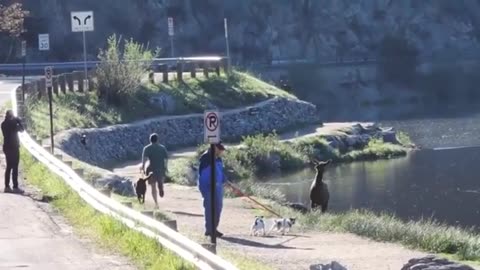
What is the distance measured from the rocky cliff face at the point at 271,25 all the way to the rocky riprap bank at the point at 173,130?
3357 centimetres

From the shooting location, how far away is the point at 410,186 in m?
39.6

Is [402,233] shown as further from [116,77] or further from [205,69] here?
[205,69]

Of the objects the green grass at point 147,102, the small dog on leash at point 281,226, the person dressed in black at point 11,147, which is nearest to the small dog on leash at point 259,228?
the small dog on leash at point 281,226

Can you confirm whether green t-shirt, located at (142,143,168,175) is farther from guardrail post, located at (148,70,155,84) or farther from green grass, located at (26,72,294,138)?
guardrail post, located at (148,70,155,84)

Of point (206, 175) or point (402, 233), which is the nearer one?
point (206, 175)

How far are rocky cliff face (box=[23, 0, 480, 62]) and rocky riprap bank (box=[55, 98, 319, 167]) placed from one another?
33571 millimetres

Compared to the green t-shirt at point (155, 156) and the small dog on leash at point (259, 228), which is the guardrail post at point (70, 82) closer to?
the green t-shirt at point (155, 156)

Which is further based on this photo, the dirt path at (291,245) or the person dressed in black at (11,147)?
the person dressed in black at (11,147)

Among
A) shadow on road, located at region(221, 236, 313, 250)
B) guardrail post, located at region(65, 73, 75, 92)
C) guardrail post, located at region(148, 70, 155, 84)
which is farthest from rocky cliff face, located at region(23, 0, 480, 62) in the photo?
shadow on road, located at region(221, 236, 313, 250)

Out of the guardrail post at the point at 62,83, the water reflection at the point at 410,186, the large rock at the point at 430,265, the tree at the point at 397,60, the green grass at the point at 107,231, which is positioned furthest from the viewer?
the tree at the point at 397,60

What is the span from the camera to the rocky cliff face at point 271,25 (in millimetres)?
96438

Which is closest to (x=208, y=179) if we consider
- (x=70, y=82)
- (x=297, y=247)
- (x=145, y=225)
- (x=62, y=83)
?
(x=297, y=247)

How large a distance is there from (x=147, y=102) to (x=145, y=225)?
35.0 metres

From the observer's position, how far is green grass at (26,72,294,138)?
127 ft
